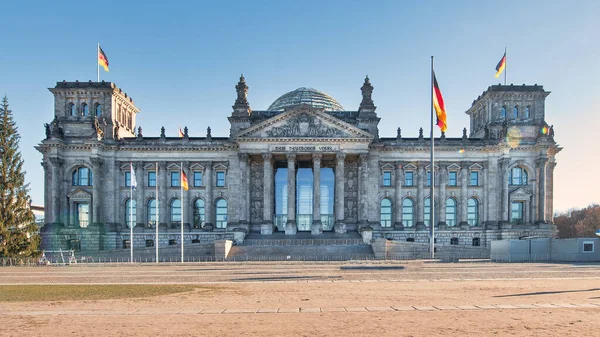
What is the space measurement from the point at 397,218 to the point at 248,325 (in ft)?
179

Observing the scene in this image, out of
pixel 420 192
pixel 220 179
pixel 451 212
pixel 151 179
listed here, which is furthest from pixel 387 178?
pixel 151 179

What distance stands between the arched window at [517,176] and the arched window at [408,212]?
46.5 feet

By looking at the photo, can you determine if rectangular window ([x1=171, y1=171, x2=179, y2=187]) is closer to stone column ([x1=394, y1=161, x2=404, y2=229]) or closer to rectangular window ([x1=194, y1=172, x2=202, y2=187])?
rectangular window ([x1=194, y1=172, x2=202, y2=187])

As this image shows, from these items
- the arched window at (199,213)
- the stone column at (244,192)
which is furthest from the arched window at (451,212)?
the arched window at (199,213)

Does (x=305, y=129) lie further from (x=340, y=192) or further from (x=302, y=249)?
(x=302, y=249)

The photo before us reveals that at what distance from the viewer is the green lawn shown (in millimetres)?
20500

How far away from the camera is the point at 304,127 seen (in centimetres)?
6256

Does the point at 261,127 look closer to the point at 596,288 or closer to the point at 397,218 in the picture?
the point at 397,218

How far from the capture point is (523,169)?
66.7 metres

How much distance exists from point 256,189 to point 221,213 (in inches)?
249

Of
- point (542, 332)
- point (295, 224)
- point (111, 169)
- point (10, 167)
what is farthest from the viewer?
point (111, 169)

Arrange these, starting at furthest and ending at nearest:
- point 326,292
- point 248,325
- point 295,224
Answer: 1. point 295,224
2. point 326,292
3. point 248,325

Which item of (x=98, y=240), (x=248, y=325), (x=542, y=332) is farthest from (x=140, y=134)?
(x=542, y=332)

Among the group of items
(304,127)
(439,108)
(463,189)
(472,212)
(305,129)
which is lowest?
(472,212)
